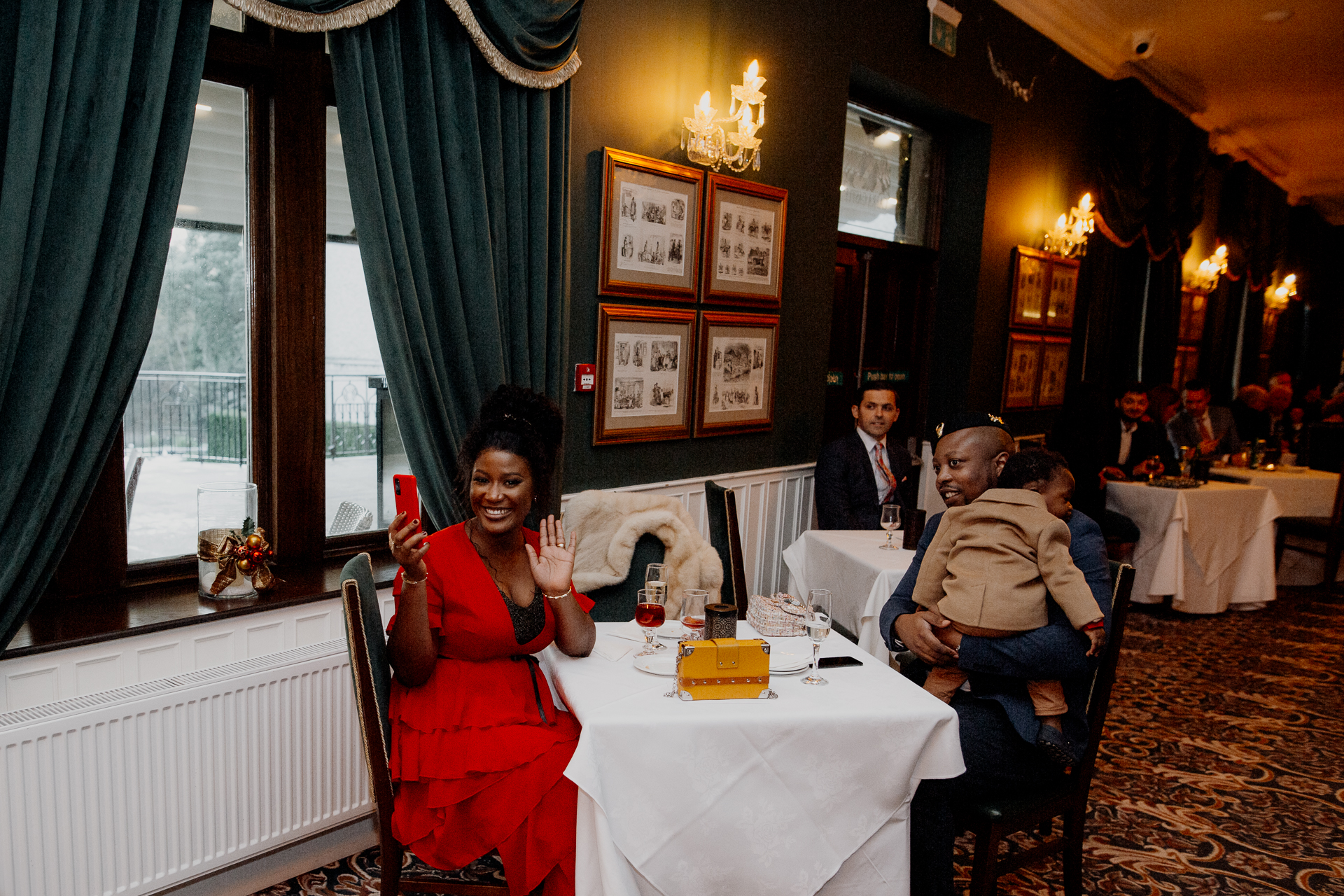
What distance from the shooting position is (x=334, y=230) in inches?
118

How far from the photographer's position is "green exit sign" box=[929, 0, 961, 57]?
5297 millimetres

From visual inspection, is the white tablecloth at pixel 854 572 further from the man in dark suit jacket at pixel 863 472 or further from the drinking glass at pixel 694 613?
the drinking glass at pixel 694 613

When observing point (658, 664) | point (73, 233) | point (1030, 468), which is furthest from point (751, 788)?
point (73, 233)

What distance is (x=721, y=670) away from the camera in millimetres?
1979

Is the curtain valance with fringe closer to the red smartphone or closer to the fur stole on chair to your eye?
the red smartphone

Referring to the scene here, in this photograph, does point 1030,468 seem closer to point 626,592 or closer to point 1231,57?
point 626,592

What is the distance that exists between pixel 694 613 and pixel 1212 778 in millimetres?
2700

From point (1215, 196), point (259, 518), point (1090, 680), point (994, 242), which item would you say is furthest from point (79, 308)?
point (1215, 196)

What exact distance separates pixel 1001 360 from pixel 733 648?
543 cm

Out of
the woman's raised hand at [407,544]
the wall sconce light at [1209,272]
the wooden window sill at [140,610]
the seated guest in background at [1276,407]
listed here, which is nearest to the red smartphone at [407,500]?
the woman's raised hand at [407,544]

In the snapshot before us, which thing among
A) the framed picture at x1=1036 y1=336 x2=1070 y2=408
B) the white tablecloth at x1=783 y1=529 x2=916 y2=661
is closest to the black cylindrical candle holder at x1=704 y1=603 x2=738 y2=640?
the white tablecloth at x1=783 y1=529 x2=916 y2=661

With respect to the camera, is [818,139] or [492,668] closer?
[492,668]

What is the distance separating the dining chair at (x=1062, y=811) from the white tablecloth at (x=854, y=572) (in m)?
0.88

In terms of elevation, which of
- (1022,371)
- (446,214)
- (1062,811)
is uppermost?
(446,214)
